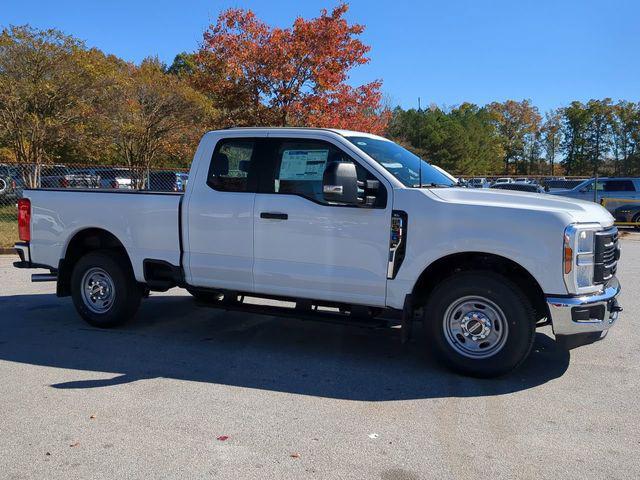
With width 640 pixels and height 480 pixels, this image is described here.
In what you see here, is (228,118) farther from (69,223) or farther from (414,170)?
(414,170)

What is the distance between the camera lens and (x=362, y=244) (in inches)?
211

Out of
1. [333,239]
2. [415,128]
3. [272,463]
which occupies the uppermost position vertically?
[415,128]

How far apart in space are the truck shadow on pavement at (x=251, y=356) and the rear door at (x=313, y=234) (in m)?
0.67

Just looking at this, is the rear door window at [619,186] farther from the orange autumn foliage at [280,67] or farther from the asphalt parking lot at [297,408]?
the asphalt parking lot at [297,408]

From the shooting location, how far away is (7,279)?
10.1 meters

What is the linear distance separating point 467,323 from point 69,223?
14.8ft

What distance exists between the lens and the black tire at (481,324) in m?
4.96

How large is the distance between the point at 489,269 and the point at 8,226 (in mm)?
14086

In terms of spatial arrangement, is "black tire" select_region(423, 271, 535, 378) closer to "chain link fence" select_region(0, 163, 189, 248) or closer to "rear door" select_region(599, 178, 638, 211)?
"chain link fence" select_region(0, 163, 189, 248)

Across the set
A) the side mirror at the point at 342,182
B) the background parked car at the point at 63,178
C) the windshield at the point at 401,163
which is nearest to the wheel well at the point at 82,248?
the side mirror at the point at 342,182

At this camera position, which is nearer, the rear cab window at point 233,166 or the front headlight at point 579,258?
the front headlight at point 579,258

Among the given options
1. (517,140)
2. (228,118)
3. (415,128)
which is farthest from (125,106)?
(517,140)

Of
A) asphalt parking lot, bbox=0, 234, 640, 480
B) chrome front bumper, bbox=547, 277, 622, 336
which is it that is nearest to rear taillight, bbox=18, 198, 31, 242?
asphalt parking lot, bbox=0, 234, 640, 480

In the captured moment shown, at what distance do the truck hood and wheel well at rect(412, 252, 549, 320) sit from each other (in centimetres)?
45
